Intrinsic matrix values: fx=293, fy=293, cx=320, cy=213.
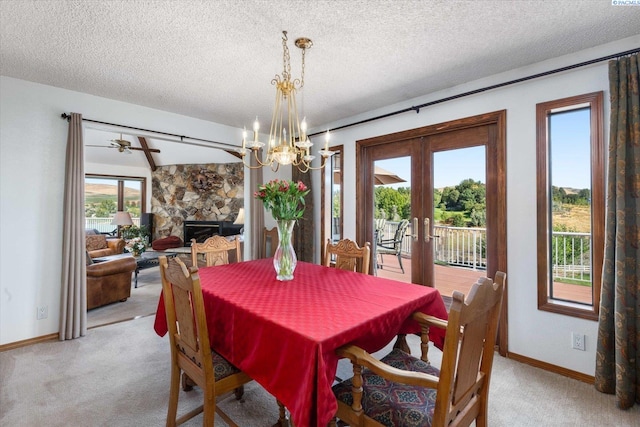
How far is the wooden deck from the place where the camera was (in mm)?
2416

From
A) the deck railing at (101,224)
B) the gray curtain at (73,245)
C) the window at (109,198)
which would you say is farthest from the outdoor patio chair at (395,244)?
the window at (109,198)

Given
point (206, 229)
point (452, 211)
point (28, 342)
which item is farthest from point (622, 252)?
point (206, 229)

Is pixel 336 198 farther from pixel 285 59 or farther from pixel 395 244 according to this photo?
pixel 285 59

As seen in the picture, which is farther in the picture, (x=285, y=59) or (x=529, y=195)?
(x=529, y=195)

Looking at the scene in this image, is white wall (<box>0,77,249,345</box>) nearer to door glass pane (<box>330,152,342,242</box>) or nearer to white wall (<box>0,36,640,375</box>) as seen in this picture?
white wall (<box>0,36,640,375</box>)

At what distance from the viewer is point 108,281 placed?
151 inches

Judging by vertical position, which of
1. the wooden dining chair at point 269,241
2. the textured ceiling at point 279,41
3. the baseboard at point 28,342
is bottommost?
the baseboard at point 28,342

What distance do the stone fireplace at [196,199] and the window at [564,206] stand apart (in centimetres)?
617

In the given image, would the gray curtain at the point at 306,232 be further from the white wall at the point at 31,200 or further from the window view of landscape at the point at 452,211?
the white wall at the point at 31,200

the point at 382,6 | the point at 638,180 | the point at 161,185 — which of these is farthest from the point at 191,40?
the point at 161,185

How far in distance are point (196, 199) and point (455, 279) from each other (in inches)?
264

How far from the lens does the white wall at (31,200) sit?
2742 mm

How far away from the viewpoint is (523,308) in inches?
100

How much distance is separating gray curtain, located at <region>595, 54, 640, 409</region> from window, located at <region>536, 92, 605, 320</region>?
0.89ft
